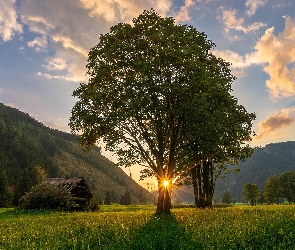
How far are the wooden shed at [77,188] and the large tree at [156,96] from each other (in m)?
31.1

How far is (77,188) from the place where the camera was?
57.9 metres

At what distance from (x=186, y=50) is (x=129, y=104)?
6.52 m

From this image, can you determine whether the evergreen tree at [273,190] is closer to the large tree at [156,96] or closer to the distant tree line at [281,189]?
the distant tree line at [281,189]

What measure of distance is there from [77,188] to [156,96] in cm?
4099

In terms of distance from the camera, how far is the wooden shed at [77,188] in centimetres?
5484

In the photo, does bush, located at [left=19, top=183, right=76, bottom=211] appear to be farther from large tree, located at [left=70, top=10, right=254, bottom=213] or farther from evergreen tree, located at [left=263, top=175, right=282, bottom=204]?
evergreen tree, located at [left=263, top=175, right=282, bottom=204]

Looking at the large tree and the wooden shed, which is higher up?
the large tree

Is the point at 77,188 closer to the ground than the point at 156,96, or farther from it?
closer to the ground

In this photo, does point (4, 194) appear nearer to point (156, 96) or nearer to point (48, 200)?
point (48, 200)

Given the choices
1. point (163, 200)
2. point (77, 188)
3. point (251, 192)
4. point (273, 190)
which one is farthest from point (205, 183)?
point (251, 192)

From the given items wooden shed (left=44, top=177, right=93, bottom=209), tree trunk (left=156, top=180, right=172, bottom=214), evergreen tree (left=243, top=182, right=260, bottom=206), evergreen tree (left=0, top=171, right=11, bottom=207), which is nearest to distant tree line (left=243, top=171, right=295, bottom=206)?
evergreen tree (left=243, top=182, right=260, bottom=206)

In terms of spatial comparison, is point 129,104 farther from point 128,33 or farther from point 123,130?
point 128,33

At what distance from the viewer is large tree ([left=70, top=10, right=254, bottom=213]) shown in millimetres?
22203

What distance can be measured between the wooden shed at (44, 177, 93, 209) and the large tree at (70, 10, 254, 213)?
3110 centimetres
